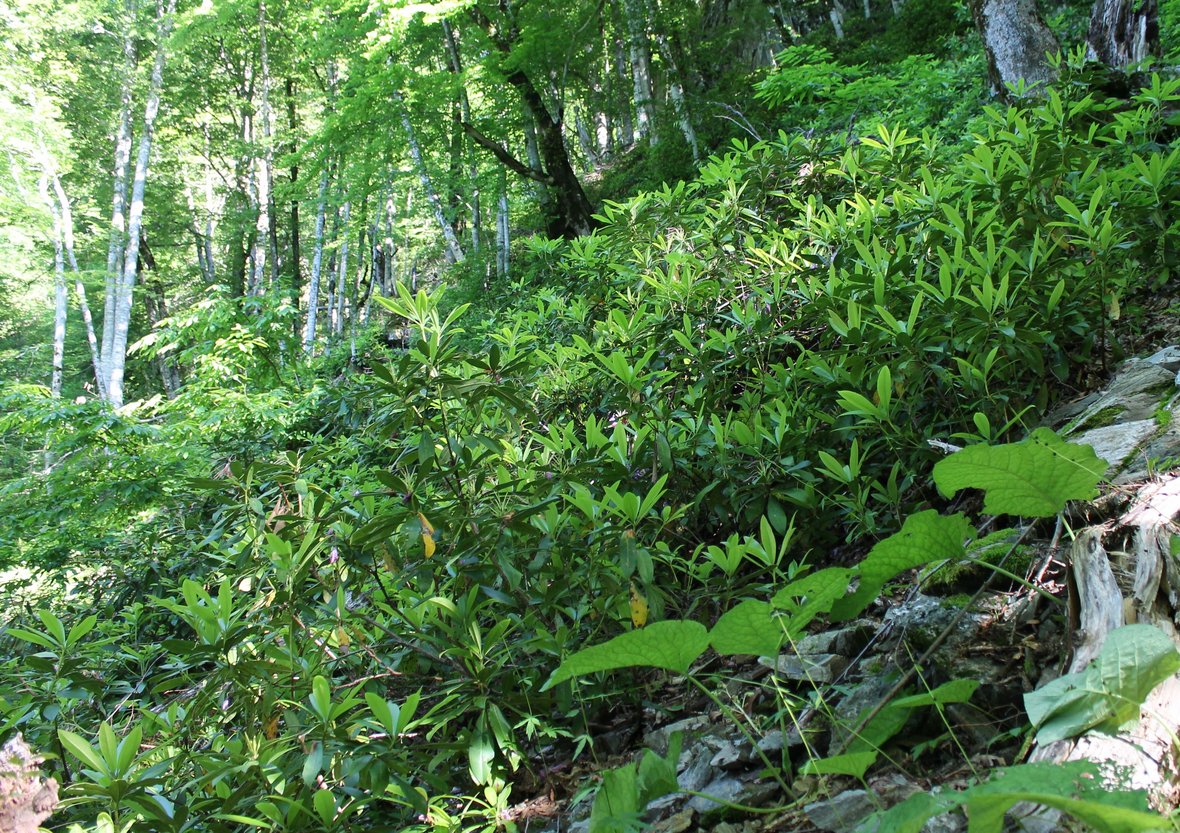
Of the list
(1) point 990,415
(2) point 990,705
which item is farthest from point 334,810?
(1) point 990,415

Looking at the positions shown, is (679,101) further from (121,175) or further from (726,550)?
(121,175)

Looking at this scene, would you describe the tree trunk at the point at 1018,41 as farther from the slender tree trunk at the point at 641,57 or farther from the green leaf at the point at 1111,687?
the slender tree trunk at the point at 641,57

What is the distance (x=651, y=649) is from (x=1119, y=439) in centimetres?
138

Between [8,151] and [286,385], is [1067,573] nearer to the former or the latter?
[286,385]

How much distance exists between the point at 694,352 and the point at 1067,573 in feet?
5.27

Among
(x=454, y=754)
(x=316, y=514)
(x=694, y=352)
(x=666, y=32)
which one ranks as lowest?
(x=454, y=754)

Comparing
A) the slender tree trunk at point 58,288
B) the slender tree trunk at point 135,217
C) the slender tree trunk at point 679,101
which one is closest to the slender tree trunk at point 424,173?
the slender tree trunk at point 679,101

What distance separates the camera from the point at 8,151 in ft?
52.3

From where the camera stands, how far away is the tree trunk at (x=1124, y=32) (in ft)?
14.4

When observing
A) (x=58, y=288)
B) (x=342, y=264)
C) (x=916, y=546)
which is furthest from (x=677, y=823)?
(x=58, y=288)

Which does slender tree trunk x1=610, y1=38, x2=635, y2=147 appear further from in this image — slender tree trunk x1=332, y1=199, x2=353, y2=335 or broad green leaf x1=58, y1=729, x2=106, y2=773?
broad green leaf x1=58, y1=729, x2=106, y2=773

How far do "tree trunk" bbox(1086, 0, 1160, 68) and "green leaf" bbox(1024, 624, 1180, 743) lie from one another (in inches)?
193

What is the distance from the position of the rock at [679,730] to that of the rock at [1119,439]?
110 cm

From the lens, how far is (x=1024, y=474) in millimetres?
1186
